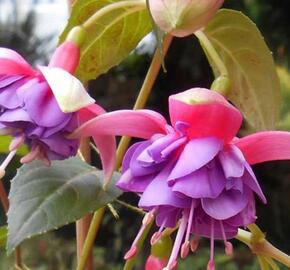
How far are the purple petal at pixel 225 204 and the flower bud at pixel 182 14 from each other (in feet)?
0.34

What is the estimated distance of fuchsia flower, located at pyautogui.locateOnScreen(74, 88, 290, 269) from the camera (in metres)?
0.40

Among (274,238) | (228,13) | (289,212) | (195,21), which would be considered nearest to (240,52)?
(228,13)

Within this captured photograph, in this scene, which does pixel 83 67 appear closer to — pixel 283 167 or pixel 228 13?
pixel 228 13

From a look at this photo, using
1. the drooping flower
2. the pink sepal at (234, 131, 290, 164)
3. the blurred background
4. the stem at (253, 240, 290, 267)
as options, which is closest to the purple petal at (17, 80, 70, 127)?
the drooping flower

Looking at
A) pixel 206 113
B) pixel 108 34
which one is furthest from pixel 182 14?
pixel 108 34

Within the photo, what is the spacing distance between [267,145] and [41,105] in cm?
13

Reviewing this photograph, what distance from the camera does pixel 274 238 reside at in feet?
7.38

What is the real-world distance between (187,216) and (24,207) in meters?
0.10

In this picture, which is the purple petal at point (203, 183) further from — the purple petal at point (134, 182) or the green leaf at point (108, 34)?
the green leaf at point (108, 34)

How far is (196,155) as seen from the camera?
0.40 meters

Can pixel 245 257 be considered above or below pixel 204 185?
below

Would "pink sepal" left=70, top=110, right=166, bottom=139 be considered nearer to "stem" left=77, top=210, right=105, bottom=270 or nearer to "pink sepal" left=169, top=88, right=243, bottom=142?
"pink sepal" left=169, top=88, right=243, bottom=142

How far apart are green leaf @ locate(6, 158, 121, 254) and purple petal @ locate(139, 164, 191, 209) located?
0.06m

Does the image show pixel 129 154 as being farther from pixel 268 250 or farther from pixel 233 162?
pixel 268 250
